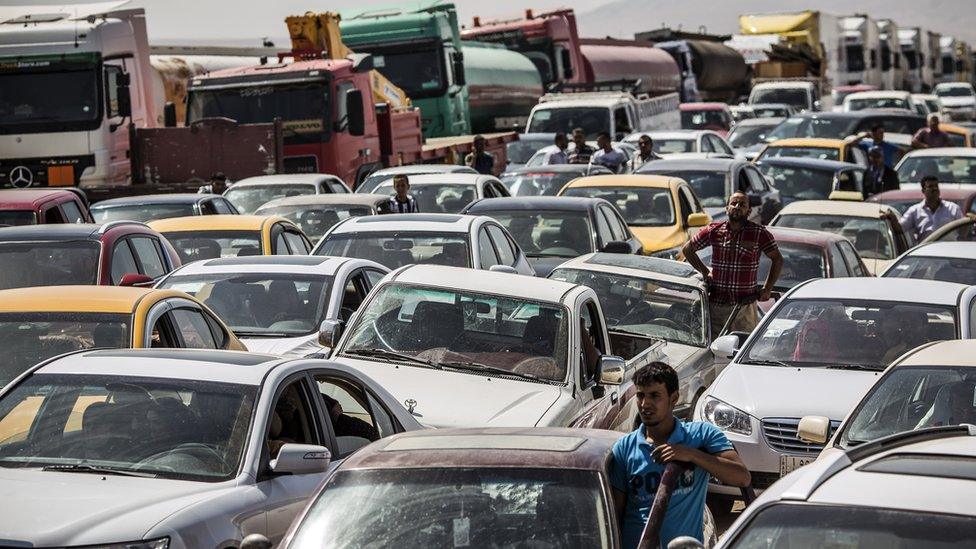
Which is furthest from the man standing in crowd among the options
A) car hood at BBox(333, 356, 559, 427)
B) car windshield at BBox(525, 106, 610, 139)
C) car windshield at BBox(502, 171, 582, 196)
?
car windshield at BBox(525, 106, 610, 139)

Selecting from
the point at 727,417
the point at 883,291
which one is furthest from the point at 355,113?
the point at 727,417

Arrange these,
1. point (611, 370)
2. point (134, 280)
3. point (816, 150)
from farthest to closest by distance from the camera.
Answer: point (816, 150) → point (134, 280) → point (611, 370)

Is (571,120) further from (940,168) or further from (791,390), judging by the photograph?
(791,390)

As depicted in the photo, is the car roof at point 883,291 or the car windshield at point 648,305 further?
the car windshield at point 648,305

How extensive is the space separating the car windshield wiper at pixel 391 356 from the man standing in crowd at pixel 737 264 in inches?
181

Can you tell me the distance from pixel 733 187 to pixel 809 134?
13.4 metres

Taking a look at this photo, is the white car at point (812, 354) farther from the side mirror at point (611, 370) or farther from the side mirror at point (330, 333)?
the side mirror at point (330, 333)

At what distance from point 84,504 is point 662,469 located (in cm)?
206

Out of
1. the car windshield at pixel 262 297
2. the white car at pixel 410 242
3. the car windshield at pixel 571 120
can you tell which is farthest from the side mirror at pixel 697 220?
the car windshield at pixel 571 120

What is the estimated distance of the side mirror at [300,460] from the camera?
683 cm

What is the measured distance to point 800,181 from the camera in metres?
26.3

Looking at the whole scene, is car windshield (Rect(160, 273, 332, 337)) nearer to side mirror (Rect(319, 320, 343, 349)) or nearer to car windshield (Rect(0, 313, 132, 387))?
side mirror (Rect(319, 320, 343, 349))

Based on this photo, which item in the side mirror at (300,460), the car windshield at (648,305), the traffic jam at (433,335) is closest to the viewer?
the traffic jam at (433,335)

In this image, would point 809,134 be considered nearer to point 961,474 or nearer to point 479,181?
point 479,181
